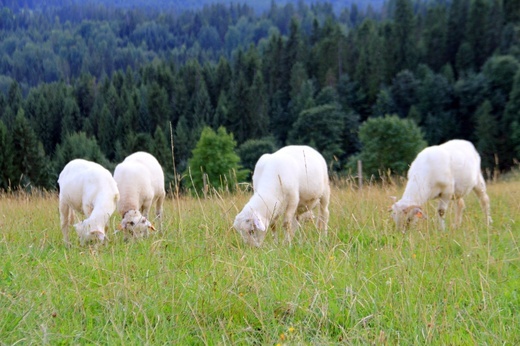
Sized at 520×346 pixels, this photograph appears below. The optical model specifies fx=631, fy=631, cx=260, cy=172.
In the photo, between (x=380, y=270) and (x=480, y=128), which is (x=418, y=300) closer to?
(x=380, y=270)

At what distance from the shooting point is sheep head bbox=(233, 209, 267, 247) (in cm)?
728

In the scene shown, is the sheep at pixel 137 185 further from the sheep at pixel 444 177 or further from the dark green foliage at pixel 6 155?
the dark green foliage at pixel 6 155

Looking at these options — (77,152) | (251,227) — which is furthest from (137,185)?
(77,152)

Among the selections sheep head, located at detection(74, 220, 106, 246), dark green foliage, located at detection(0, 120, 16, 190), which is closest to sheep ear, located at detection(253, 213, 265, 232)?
sheep head, located at detection(74, 220, 106, 246)

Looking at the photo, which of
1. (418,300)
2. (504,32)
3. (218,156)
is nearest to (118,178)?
(418,300)

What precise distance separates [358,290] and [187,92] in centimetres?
11312

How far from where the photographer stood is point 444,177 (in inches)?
380

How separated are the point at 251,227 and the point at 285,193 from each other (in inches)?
41.9

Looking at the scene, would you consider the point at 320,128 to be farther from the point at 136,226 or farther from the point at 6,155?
the point at 136,226

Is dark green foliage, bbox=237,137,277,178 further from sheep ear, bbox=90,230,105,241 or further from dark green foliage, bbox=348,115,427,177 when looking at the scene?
sheep ear, bbox=90,230,105,241

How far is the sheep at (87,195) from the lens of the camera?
8.28 m

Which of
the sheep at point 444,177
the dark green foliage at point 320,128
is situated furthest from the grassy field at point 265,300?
the dark green foliage at point 320,128

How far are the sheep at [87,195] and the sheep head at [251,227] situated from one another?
185 cm

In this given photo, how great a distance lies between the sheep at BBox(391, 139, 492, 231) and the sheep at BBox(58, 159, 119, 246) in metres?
4.09
